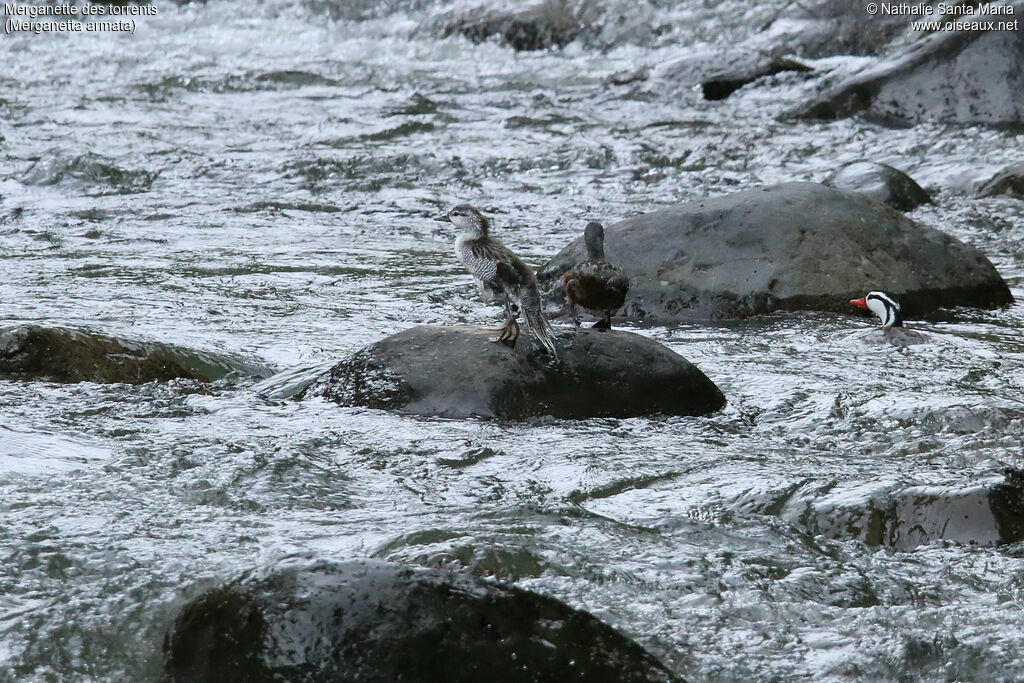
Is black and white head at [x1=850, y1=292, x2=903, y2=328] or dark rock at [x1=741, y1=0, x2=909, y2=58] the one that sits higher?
dark rock at [x1=741, y1=0, x2=909, y2=58]

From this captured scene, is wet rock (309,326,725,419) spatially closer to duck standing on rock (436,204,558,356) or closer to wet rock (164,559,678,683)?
duck standing on rock (436,204,558,356)

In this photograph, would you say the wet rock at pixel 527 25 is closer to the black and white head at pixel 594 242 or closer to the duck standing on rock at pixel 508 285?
the black and white head at pixel 594 242

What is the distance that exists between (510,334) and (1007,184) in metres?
6.06

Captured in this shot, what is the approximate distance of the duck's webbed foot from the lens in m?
5.61

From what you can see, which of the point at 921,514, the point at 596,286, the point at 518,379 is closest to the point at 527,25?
the point at 596,286

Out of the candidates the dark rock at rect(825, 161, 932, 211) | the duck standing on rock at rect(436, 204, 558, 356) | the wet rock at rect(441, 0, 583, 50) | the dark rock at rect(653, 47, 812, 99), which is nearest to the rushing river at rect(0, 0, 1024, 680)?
the dark rock at rect(825, 161, 932, 211)

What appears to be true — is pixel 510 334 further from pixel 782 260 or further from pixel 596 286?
pixel 782 260

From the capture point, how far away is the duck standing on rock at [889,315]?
6766 mm

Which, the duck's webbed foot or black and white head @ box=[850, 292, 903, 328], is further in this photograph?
black and white head @ box=[850, 292, 903, 328]

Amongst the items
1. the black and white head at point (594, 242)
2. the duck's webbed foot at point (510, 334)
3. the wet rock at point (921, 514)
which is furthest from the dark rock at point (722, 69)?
the wet rock at point (921, 514)

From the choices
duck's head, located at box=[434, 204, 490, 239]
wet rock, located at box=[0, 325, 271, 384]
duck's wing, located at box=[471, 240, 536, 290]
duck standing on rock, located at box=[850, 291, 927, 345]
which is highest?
duck's head, located at box=[434, 204, 490, 239]

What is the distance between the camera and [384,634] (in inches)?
129

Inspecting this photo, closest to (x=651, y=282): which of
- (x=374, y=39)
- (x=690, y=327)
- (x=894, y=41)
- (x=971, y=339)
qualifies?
(x=690, y=327)

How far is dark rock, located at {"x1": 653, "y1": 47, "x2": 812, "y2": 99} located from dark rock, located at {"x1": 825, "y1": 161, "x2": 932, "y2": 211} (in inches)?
165
